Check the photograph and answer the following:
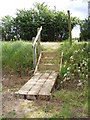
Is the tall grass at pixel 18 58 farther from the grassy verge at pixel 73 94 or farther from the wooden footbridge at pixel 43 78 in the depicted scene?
the grassy verge at pixel 73 94

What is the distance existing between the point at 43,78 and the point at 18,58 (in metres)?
1.61

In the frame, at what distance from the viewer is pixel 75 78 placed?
4.93 meters

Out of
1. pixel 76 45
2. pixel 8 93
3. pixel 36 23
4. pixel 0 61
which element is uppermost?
pixel 36 23

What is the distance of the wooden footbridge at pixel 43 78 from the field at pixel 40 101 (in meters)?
0.14

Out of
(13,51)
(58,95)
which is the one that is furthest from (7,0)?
(58,95)

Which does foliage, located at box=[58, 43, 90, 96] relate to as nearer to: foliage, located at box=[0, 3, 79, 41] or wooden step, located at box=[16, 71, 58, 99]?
wooden step, located at box=[16, 71, 58, 99]

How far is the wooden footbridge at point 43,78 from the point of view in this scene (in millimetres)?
3536

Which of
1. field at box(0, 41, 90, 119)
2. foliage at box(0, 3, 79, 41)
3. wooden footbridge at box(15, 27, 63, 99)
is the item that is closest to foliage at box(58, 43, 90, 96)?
field at box(0, 41, 90, 119)

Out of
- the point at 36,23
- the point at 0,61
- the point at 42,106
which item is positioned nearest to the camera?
the point at 42,106

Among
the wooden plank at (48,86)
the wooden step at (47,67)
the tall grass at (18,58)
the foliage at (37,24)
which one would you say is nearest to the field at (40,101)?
the tall grass at (18,58)

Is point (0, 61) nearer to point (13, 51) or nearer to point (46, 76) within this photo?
point (13, 51)

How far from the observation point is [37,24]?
960 centimetres

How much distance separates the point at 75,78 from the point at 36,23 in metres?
5.28

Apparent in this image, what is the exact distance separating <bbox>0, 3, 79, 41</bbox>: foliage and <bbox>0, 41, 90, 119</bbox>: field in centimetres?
306
